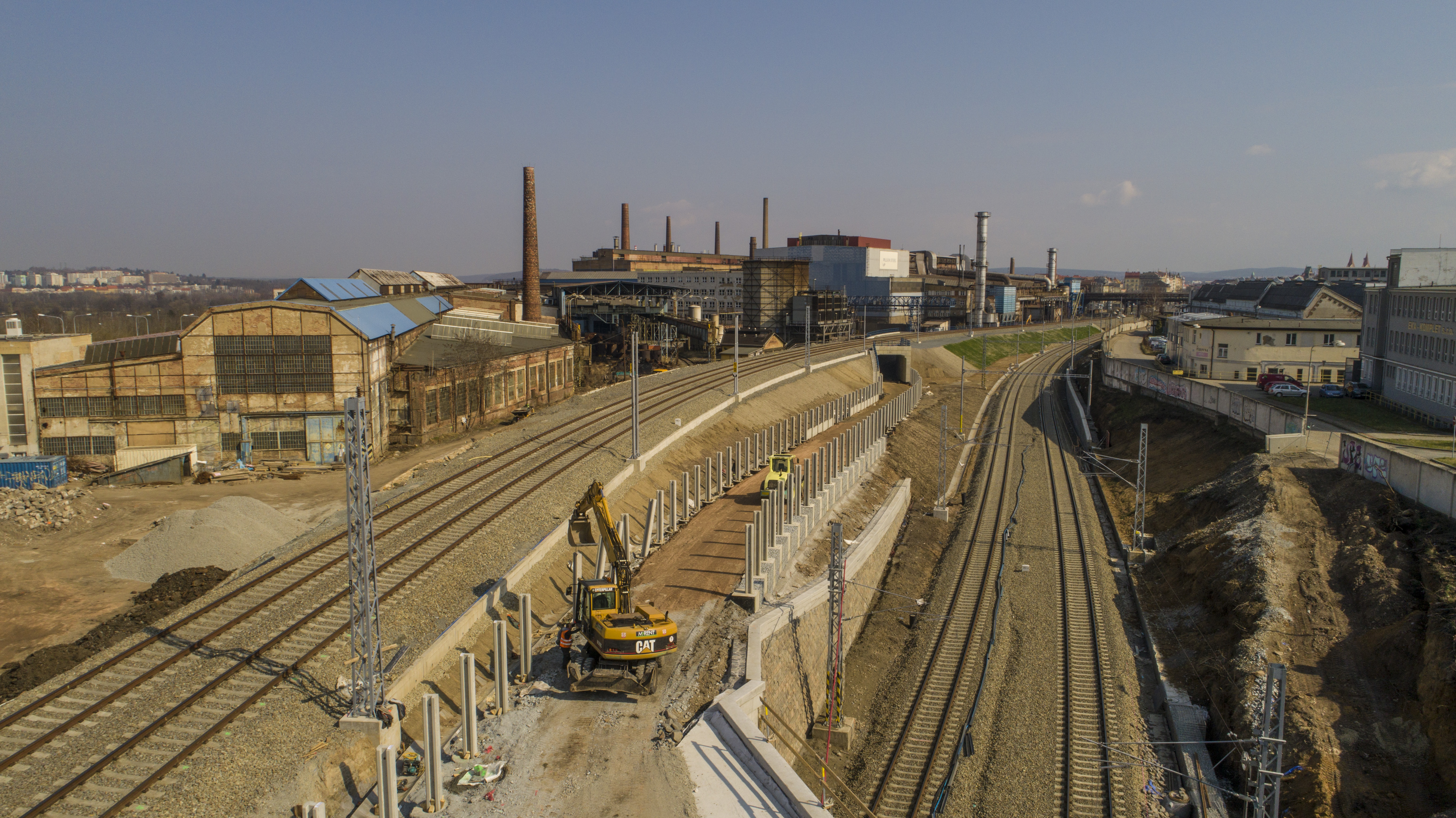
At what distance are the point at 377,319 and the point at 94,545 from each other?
2339 centimetres

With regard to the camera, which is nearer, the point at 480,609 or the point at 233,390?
the point at 480,609

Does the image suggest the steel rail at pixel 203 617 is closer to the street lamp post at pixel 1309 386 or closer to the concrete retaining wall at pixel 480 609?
the concrete retaining wall at pixel 480 609

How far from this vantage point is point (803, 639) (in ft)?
90.5

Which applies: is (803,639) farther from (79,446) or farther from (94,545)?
(79,446)

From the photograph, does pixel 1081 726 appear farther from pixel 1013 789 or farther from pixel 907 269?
pixel 907 269

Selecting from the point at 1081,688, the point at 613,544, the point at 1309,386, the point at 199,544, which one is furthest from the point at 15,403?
the point at 1309,386

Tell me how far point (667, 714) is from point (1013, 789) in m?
9.22

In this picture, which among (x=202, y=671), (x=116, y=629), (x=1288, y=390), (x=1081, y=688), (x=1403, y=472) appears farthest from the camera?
(x=1288, y=390)

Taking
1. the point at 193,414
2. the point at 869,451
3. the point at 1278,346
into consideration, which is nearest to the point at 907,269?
the point at 1278,346

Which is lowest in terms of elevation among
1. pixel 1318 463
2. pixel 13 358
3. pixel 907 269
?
pixel 1318 463

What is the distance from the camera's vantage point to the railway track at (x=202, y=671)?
15.2 m

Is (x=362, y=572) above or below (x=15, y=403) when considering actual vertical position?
above

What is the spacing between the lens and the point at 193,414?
44.9 meters

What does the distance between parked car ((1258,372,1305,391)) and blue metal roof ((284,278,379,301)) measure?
67.3 meters
